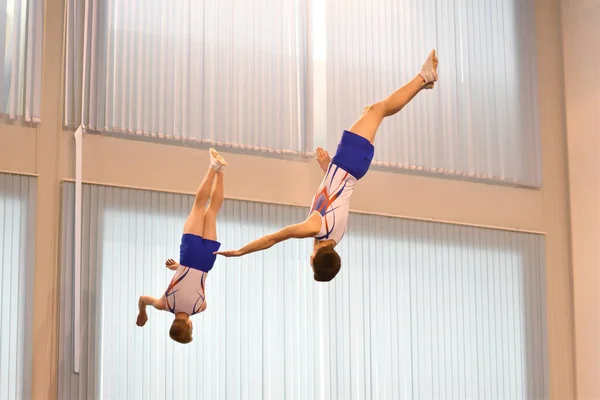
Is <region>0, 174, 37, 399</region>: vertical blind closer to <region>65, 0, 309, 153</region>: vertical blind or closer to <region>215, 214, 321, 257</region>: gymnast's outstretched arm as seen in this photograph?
<region>65, 0, 309, 153</region>: vertical blind

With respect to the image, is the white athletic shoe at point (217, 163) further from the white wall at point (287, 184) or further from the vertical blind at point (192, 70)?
the vertical blind at point (192, 70)

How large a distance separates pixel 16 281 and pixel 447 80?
509 cm

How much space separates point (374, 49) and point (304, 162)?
148 centimetres

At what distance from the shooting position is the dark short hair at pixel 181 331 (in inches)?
293

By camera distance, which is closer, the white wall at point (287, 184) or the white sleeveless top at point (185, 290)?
the white sleeveless top at point (185, 290)

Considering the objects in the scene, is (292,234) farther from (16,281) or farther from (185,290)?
(16,281)

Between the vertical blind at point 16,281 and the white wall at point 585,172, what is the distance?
6.00 meters

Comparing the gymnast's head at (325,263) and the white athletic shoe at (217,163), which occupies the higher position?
the white athletic shoe at (217,163)

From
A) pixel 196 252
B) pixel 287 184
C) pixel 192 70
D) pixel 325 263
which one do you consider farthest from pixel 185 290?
pixel 192 70

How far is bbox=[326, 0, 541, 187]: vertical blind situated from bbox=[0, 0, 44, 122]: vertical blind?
2.91 metres

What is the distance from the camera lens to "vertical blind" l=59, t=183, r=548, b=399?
29.4ft

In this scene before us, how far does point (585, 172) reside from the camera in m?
11.6

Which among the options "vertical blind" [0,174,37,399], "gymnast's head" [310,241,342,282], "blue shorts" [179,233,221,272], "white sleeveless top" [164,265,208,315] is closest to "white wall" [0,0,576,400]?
"vertical blind" [0,174,37,399]

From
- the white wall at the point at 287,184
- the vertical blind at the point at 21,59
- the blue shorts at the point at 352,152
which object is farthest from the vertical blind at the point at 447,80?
the blue shorts at the point at 352,152
